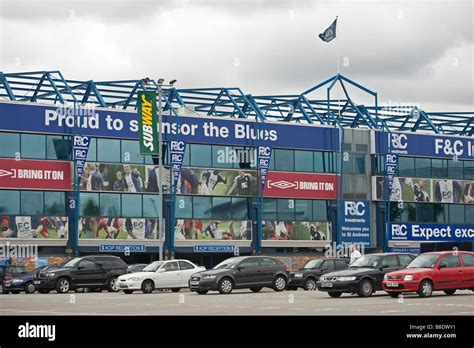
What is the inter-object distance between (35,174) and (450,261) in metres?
30.9

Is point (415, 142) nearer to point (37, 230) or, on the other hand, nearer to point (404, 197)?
point (404, 197)

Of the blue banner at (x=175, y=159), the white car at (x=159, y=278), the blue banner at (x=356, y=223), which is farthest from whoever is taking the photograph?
the blue banner at (x=356, y=223)

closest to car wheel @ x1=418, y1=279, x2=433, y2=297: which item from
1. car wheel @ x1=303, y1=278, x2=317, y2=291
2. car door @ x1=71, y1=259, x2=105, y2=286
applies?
car wheel @ x1=303, y1=278, x2=317, y2=291

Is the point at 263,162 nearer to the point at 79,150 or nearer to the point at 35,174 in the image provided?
the point at 79,150

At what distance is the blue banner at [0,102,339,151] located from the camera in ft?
182

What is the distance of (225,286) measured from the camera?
3697 centimetres

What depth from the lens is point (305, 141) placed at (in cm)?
6512

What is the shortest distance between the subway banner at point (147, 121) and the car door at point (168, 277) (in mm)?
12952

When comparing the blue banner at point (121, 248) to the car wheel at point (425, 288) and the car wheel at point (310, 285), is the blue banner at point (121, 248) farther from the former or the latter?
the car wheel at point (425, 288)

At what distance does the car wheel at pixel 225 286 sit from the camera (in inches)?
1452

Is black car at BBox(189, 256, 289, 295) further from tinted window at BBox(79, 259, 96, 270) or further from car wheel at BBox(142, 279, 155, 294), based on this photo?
tinted window at BBox(79, 259, 96, 270)

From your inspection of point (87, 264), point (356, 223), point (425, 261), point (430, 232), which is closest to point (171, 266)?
point (87, 264)

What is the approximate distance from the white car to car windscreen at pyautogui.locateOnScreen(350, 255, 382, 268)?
9.64 meters

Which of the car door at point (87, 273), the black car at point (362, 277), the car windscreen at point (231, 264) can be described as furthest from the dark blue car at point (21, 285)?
the black car at point (362, 277)
